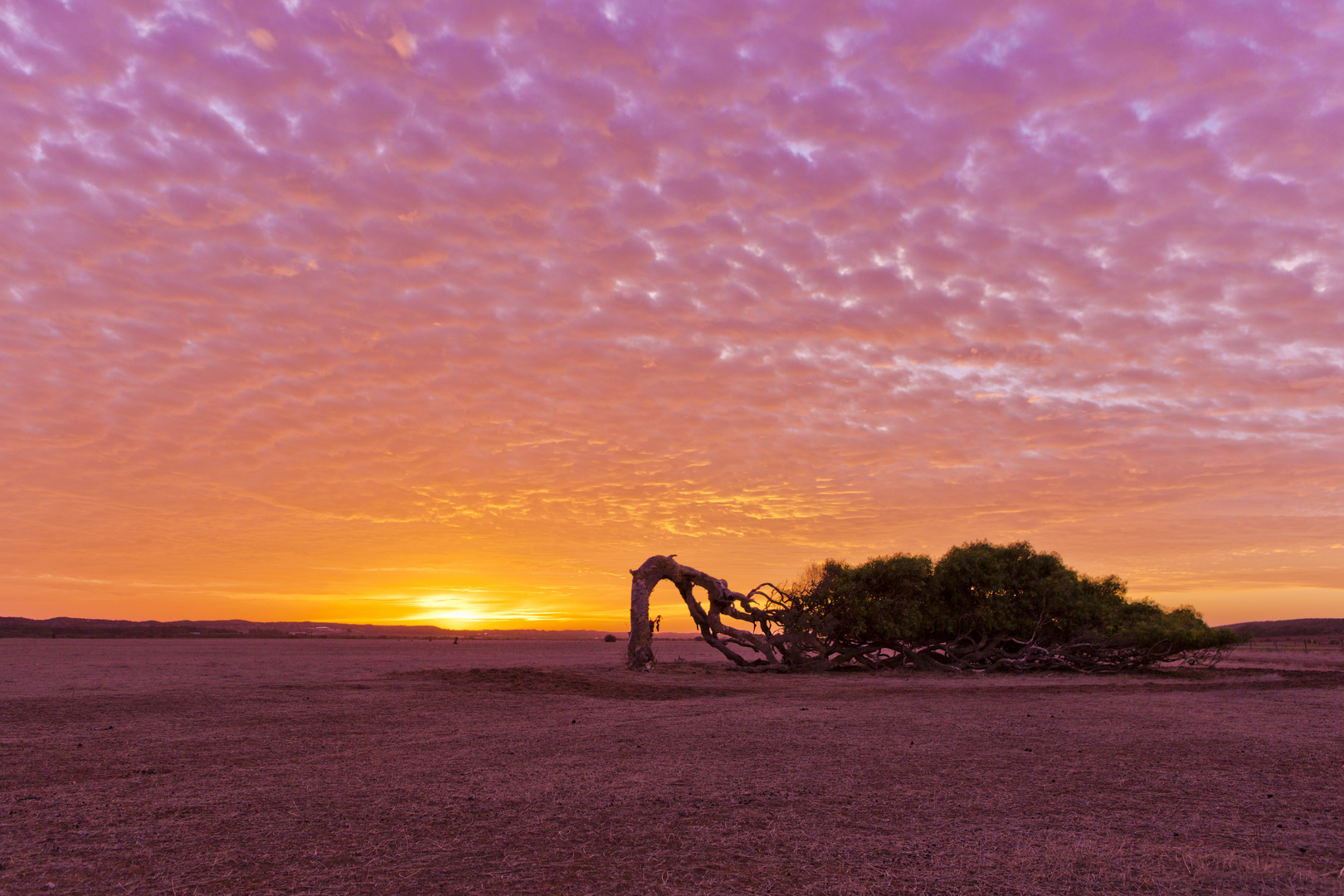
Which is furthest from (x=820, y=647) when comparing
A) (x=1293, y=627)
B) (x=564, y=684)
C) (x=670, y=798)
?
(x=1293, y=627)

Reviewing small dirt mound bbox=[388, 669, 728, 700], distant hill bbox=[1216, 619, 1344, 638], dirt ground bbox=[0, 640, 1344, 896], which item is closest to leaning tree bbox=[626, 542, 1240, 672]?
small dirt mound bbox=[388, 669, 728, 700]

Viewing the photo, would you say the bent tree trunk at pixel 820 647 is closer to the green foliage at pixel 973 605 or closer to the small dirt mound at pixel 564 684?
the green foliage at pixel 973 605

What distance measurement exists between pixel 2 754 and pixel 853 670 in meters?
26.7

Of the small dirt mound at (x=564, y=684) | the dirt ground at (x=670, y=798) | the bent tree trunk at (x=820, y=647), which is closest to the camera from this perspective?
the dirt ground at (x=670, y=798)

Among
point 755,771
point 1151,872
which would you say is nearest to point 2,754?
point 755,771

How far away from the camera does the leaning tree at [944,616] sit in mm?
30047

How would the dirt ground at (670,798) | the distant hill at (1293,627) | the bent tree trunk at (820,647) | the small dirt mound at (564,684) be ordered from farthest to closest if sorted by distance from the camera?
the distant hill at (1293,627) → the bent tree trunk at (820,647) → the small dirt mound at (564,684) → the dirt ground at (670,798)

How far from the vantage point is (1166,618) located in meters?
30.0

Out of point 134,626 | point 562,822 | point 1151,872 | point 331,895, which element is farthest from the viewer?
point 134,626

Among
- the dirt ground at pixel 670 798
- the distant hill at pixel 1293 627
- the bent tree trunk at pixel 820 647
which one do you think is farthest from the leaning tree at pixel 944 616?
the distant hill at pixel 1293 627

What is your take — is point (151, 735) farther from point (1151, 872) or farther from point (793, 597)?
point (793, 597)

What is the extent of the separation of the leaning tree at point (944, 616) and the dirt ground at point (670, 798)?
13.2 meters

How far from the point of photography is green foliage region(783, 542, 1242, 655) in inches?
1197

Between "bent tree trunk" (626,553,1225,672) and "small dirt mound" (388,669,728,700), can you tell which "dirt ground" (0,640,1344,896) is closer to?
"small dirt mound" (388,669,728,700)
